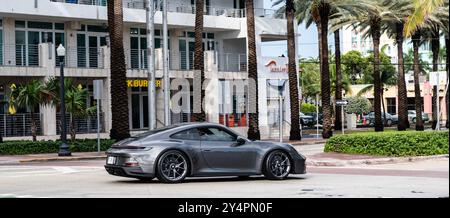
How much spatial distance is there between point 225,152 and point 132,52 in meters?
30.6

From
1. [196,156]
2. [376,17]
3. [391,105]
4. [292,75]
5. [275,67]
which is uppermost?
[376,17]

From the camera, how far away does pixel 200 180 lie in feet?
58.2

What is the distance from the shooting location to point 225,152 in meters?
17.0

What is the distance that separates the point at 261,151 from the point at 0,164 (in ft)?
44.6

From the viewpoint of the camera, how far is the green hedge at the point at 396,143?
24.8 metres

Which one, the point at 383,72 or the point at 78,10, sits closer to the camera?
the point at 78,10

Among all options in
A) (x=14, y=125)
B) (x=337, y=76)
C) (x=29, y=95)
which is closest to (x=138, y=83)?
(x=14, y=125)

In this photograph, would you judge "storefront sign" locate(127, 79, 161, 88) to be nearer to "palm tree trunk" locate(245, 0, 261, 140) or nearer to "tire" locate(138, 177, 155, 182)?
"palm tree trunk" locate(245, 0, 261, 140)

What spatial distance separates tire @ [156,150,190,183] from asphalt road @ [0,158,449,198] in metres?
0.20

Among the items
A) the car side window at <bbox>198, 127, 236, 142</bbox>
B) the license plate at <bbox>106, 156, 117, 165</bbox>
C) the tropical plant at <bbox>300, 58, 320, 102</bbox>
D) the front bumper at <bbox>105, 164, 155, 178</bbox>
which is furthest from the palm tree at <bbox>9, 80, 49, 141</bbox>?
the tropical plant at <bbox>300, 58, 320, 102</bbox>

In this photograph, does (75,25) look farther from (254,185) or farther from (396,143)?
(254,185)

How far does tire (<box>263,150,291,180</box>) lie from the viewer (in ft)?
57.3
